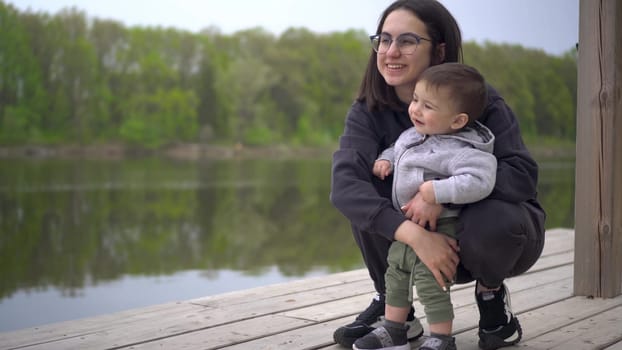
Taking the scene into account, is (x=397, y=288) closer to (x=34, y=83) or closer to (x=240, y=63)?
(x=34, y=83)

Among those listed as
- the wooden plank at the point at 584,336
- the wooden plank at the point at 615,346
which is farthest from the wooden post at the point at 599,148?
the wooden plank at the point at 615,346

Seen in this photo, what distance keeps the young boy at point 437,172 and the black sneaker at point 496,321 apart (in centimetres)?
16

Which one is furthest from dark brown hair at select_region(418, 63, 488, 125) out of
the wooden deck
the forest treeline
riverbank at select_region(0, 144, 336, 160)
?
riverbank at select_region(0, 144, 336, 160)

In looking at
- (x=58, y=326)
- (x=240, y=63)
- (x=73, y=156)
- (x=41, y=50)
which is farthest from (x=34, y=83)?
(x=58, y=326)

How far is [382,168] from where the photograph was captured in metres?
1.47

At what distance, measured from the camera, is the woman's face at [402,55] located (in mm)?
1509

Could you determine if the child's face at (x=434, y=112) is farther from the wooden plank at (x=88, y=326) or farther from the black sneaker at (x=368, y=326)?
the wooden plank at (x=88, y=326)

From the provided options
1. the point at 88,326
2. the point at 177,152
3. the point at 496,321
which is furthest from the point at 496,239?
the point at 177,152

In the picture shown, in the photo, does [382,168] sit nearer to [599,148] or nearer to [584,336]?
[584,336]

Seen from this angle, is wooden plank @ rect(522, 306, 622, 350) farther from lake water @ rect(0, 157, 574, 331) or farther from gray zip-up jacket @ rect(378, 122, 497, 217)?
lake water @ rect(0, 157, 574, 331)

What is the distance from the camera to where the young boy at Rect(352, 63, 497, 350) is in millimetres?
1328

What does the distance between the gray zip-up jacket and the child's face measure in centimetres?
2

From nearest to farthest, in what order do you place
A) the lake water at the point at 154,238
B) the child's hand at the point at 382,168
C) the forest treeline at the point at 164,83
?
the child's hand at the point at 382,168 → the lake water at the point at 154,238 → the forest treeline at the point at 164,83

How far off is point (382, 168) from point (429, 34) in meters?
0.31
